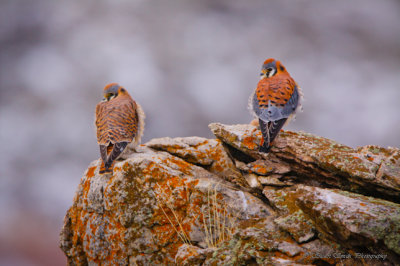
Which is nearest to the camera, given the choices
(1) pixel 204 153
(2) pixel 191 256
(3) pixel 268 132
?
(2) pixel 191 256

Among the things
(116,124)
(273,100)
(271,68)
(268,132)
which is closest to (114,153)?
(116,124)

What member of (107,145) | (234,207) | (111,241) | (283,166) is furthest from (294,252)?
(107,145)

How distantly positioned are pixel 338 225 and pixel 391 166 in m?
2.28

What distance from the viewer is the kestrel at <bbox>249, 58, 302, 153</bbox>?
6.89 meters

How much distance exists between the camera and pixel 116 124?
7715mm

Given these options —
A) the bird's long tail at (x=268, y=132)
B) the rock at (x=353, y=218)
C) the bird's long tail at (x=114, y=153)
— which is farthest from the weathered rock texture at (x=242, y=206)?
the bird's long tail at (x=268, y=132)

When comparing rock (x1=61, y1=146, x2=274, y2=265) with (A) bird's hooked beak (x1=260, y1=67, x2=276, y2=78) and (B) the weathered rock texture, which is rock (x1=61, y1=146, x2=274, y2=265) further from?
(A) bird's hooked beak (x1=260, y1=67, x2=276, y2=78)

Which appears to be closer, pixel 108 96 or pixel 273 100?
pixel 273 100

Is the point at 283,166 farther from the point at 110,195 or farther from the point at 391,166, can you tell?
the point at 110,195

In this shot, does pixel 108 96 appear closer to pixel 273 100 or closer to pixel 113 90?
pixel 113 90

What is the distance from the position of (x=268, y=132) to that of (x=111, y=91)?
4469 millimetres

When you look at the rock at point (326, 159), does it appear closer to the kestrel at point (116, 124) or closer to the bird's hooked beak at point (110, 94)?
the kestrel at point (116, 124)

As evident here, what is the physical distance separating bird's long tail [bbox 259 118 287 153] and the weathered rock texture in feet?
1.14

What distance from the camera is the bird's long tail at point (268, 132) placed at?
6.81m
